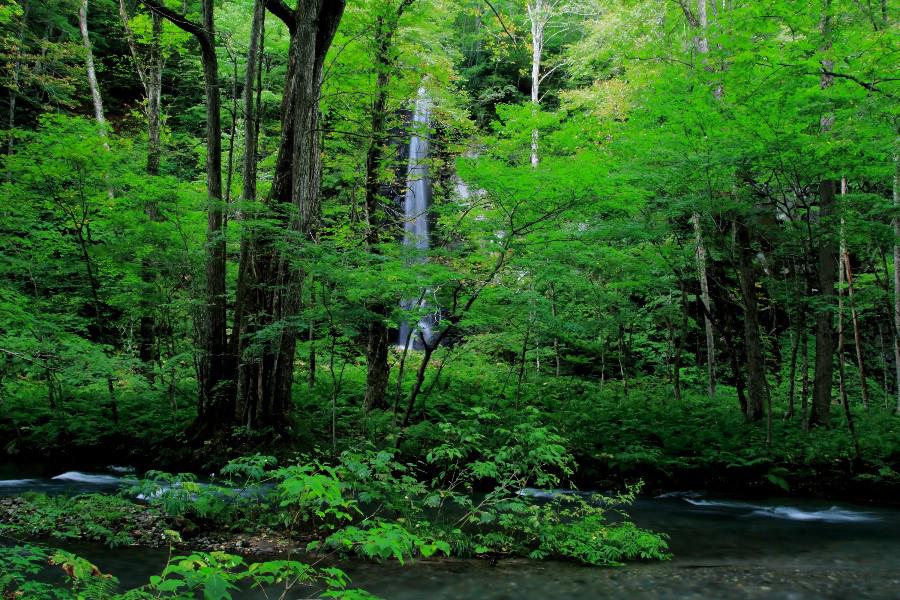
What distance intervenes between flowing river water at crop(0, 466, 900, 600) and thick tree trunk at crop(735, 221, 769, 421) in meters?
2.94

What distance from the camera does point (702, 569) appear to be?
542 centimetres

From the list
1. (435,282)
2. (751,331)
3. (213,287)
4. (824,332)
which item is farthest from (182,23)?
(824,332)

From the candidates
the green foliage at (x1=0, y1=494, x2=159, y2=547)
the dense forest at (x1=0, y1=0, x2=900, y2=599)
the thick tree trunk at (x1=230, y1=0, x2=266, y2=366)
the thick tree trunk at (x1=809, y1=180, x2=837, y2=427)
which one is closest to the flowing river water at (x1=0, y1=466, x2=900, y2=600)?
the green foliage at (x1=0, y1=494, x2=159, y2=547)

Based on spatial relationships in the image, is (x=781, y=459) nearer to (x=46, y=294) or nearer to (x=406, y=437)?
(x=406, y=437)

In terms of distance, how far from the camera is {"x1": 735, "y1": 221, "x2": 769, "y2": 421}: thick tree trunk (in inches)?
375

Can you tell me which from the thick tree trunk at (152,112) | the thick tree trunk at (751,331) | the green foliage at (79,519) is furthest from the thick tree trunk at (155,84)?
the thick tree trunk at (751,331)

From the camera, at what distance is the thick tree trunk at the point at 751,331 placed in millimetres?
9516

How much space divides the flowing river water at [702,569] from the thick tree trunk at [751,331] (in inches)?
116

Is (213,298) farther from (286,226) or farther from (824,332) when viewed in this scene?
(824,332)

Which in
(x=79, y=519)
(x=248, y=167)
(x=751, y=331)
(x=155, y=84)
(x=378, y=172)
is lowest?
(x=79, y=519)

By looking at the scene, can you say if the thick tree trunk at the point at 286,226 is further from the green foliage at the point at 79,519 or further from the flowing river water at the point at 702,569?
the flowing river water at the point at 702,569

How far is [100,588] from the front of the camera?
3.00 metres

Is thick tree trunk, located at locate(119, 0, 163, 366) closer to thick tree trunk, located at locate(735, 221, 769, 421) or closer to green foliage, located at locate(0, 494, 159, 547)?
green foliage, located at locate(0, 494, 159, 547)

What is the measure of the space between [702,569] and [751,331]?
5.43 m
